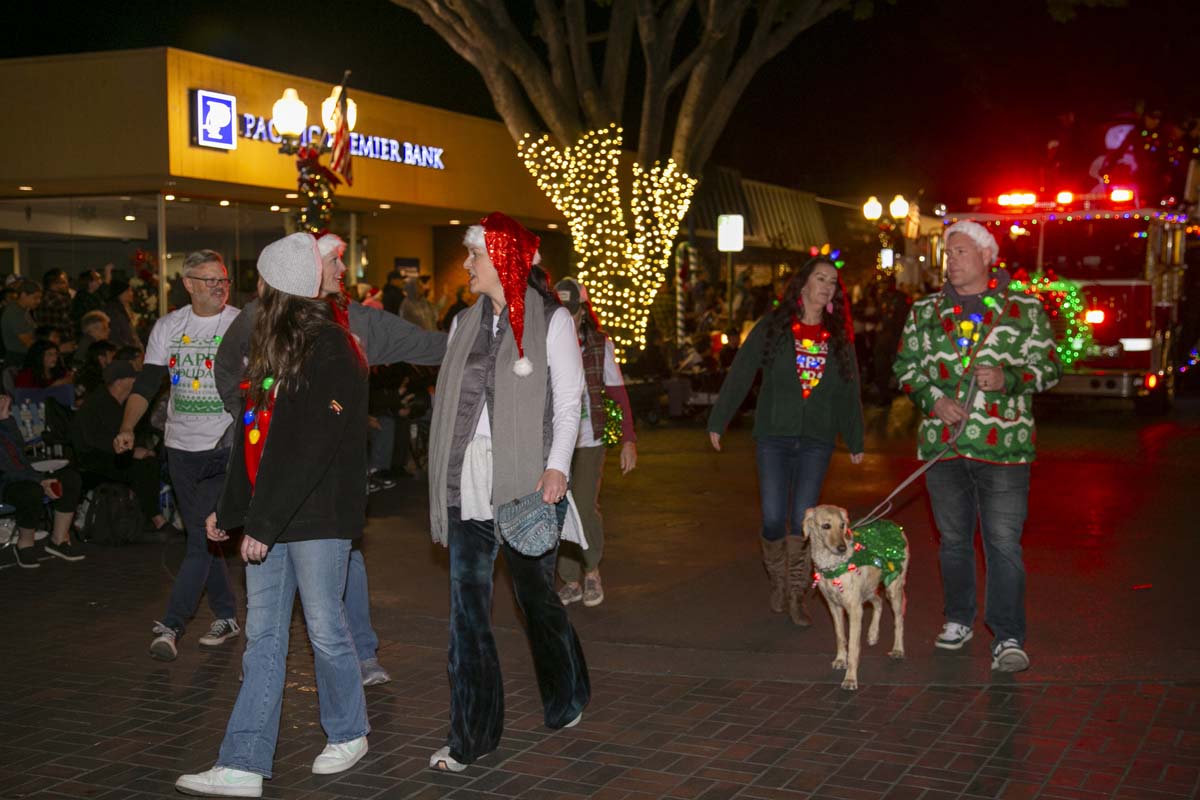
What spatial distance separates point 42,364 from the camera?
1316 centimetres

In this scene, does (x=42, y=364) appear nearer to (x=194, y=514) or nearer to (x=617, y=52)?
(x=194, y=514)

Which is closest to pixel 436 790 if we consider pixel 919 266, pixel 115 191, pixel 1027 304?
pixel 1027 304

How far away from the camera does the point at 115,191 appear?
20453 millimetres

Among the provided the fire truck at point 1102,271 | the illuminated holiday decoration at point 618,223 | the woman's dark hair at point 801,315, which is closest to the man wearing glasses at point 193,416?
the woman's dark hair at point 801,315

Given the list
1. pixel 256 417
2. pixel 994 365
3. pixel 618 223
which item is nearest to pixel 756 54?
pixel 618 223

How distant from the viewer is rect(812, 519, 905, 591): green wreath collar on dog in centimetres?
670

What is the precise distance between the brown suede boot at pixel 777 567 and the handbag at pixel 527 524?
2707mm

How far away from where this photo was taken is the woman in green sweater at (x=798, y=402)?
300 inches

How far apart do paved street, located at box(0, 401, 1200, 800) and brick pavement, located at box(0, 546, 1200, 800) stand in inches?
0.6

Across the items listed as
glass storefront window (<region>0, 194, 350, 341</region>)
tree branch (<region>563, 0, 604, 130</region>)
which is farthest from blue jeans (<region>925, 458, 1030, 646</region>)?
glass storefront window (<region>0, 194, 350, 341</region>)

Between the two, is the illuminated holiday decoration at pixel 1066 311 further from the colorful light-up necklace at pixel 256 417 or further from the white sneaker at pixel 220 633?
the colorful light-up necklace at pixel 256 417

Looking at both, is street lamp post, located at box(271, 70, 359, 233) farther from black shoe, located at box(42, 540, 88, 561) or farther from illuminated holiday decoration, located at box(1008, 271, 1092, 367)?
illuminated holiday decoration, located at box(1008, 271, 1092, 367)

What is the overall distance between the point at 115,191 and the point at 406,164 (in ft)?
18.3

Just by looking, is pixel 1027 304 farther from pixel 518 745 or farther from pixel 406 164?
pixel 406 164
